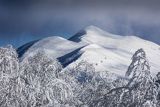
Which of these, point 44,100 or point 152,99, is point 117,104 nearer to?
point 152,99

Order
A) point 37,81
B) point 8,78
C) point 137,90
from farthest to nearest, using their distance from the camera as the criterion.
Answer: point 37,81, point 8,78, point 137,90

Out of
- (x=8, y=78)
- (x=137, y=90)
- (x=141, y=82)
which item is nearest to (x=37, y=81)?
(x=8, y=78)

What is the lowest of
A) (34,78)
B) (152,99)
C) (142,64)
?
(152,99)

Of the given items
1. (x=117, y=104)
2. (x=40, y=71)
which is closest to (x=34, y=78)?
(x=40, y=71)

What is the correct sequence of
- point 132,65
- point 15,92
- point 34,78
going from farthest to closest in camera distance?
point 34,78
point 15,92
point 132,65

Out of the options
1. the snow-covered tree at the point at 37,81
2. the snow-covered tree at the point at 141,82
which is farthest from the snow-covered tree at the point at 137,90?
the snow-covered tree at the point at 37,81

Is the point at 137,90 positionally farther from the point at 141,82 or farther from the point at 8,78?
the point at 8,78

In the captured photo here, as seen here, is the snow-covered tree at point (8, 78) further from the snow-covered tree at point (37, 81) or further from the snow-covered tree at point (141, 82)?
the snow-covered tree at point (141, 82)

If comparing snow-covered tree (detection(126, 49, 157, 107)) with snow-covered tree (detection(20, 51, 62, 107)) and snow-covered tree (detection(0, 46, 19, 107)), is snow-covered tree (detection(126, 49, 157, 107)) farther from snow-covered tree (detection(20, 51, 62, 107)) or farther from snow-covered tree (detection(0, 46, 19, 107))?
snow-covered tree (detection(0, 46, 19, 107))

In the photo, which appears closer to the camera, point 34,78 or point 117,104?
point 117,104
